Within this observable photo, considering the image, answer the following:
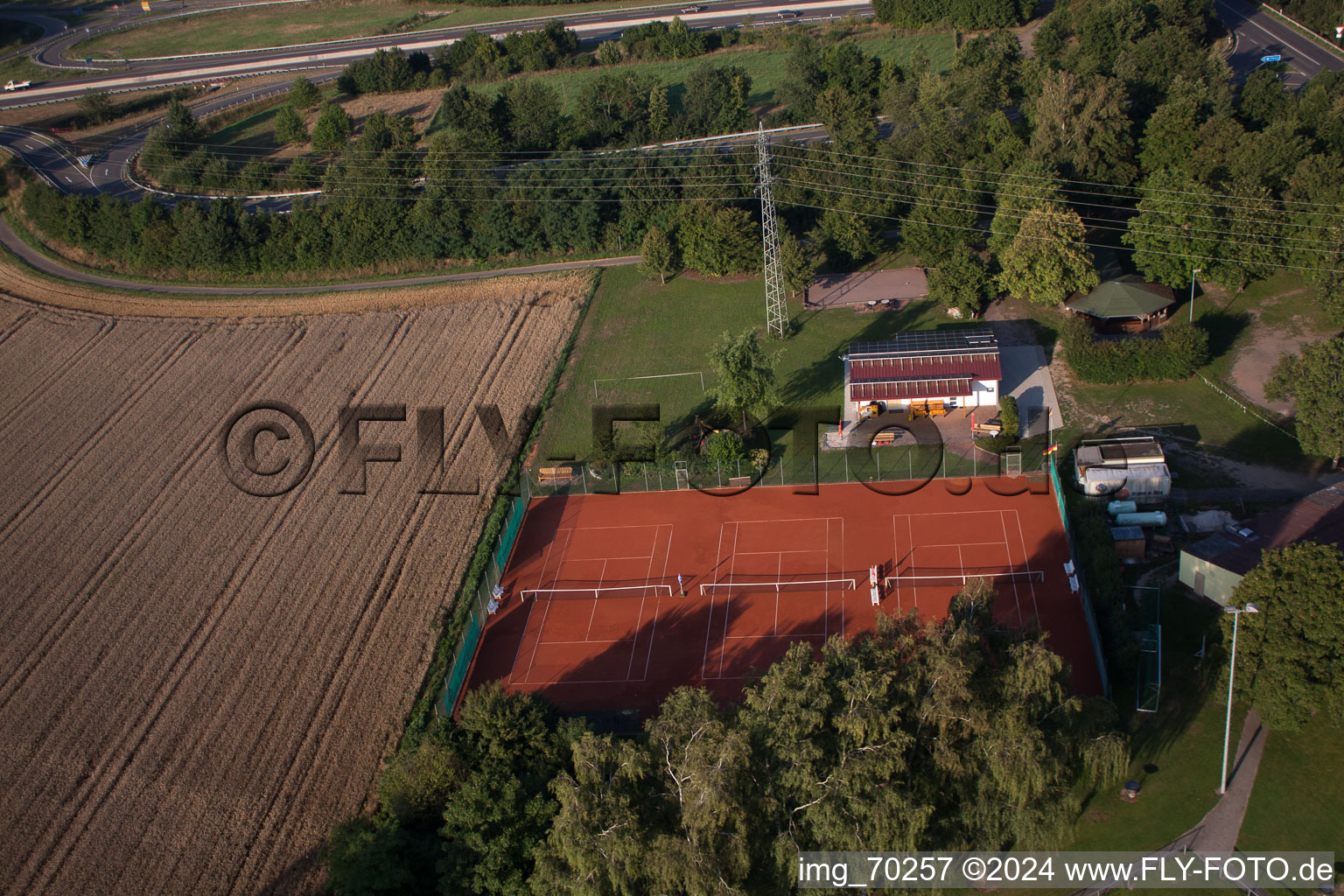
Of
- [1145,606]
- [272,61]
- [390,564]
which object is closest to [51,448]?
[390,564]

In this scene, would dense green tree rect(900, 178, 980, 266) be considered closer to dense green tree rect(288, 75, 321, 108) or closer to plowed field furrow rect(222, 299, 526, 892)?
plowed field furrow rect(222, 299, 526, 892)

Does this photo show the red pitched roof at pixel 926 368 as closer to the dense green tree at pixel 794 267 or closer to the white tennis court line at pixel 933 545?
the white tennis court line at pixel 933 545

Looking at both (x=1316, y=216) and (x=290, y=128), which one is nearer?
(x=1316, y=216)

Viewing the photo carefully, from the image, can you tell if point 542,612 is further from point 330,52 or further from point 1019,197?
point 330,52

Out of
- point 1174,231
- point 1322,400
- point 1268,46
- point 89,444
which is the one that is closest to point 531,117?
point 89,444

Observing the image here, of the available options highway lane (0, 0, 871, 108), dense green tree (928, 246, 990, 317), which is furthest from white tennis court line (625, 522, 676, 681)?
highway lane (0, 0, 871, 108)
